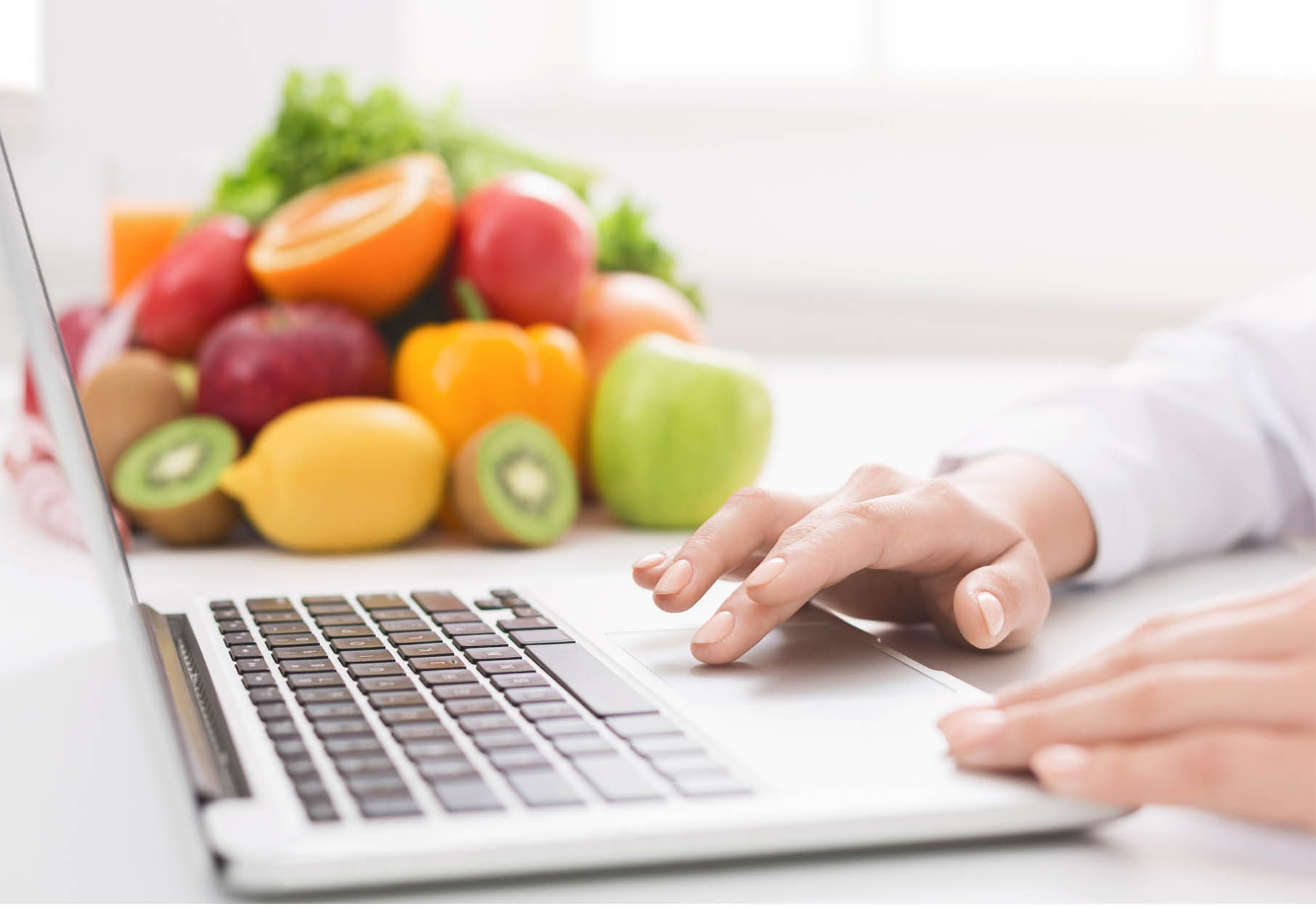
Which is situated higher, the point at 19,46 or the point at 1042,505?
the point at 19,46

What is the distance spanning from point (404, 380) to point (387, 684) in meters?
0.45

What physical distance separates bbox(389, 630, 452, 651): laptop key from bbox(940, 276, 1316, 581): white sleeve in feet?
1.27

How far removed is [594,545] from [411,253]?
0.23 m

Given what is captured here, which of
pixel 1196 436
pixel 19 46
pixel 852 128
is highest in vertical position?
pixel 19 46

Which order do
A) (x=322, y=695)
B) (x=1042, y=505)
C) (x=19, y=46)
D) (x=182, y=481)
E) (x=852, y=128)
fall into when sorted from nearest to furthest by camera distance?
(x=322, y=695) → (x=1042, y=505) → (x=182, y=481) → (x=19, y=46) → (x=852, y=128)

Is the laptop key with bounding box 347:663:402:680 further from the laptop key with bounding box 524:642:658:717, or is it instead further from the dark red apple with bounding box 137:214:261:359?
the dark red apple with bounding box 137:214:261:359

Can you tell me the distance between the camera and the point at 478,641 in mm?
534

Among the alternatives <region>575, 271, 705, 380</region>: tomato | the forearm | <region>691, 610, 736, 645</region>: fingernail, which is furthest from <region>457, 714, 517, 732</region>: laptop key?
<region>575, 271, 705, 380</region>: tomato

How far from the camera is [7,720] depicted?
0.51 m

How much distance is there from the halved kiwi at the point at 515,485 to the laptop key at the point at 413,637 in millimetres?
294

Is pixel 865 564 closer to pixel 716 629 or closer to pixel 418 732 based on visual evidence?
pixel 716 629

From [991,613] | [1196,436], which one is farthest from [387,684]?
[1196,436]

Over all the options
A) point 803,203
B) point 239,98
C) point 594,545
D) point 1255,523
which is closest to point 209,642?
point 594,545

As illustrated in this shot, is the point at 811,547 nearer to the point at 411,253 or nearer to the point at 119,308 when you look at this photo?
the point at 411,253
